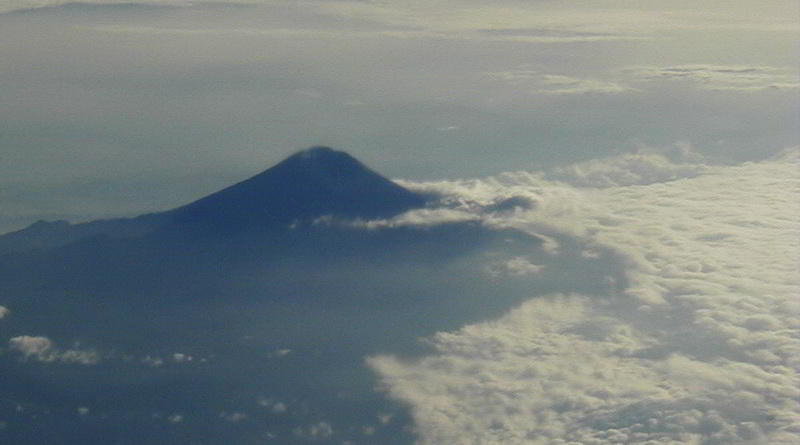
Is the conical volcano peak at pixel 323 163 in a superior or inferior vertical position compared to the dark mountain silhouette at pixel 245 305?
superior

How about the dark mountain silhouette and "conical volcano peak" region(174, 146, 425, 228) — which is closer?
the dark mountain silhouette

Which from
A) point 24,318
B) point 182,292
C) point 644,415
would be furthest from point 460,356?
point 24,318

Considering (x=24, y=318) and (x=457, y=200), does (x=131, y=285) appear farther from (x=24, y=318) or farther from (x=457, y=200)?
(x=457, y=200)

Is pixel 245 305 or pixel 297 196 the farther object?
pixel 297 196

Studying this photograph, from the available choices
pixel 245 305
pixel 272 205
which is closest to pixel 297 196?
pixel 272 205

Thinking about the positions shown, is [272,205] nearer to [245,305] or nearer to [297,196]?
[297,196]

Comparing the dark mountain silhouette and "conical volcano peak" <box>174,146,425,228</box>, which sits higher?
"conical volcano peak" <box>174,146,425,228</box>
